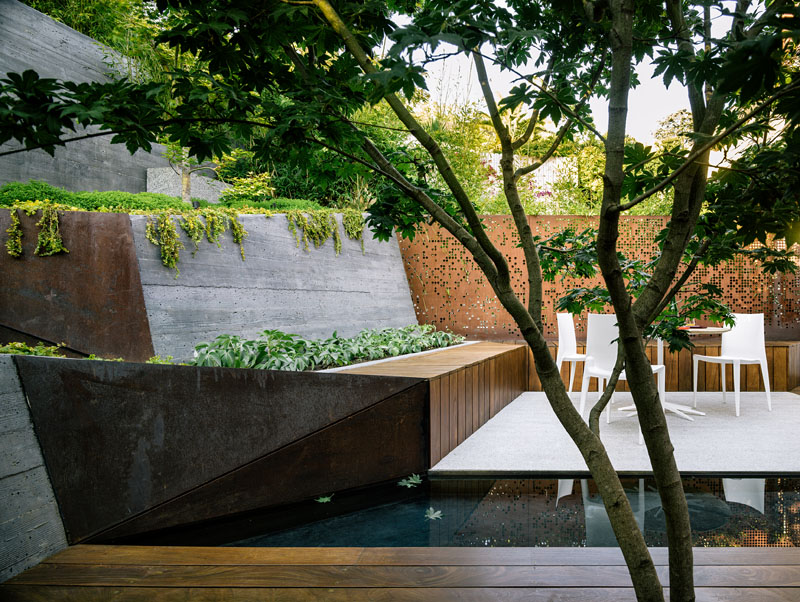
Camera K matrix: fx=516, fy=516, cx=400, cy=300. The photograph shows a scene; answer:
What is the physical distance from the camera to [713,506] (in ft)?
8.05

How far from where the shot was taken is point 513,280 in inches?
284

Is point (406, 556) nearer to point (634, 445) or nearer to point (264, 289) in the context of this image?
point (634, 445)

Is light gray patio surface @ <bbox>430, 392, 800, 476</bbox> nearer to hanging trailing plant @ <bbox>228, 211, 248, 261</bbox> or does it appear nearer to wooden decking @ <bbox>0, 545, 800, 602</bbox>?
wooden decking @ <bbox>0, 545, 800, 602</bbox>

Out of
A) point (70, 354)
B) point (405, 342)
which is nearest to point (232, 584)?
point (70, 354)

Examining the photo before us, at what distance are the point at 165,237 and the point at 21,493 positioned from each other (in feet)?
7.15

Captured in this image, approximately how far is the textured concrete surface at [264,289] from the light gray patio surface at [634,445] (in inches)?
71.9

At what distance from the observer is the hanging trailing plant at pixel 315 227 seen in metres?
4.87

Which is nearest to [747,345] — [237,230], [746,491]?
[746,491]

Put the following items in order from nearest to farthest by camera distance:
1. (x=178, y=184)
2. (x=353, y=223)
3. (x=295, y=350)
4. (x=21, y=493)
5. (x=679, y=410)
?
(x=21, y=493) → (x=295, y=350) → (x=679, y=410) → (x=353, y=223) → (x=178, y=184)

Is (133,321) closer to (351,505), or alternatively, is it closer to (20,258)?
(20,258)

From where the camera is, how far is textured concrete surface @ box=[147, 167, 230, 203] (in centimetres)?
848

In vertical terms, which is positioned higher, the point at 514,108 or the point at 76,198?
the point at 76,198

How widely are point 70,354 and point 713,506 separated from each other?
3721 mm

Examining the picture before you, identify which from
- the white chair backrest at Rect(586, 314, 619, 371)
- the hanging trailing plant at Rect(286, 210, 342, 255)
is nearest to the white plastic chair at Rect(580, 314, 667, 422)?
the white chair backrest at Rect(586, 314, 619, 371)
